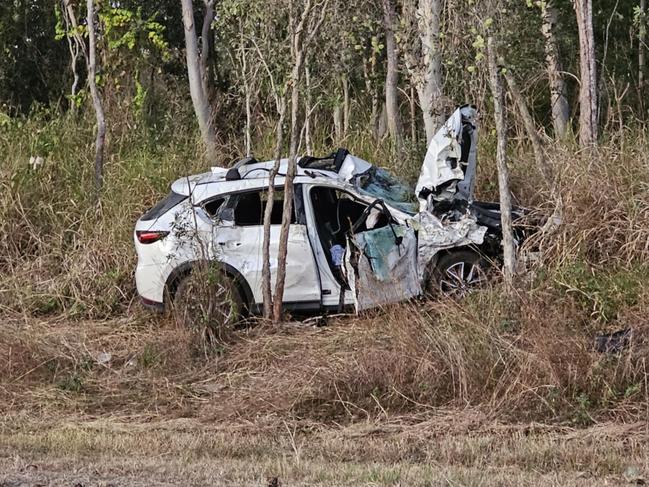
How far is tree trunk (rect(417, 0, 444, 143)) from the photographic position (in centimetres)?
1321

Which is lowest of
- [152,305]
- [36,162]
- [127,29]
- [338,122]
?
[152,305]

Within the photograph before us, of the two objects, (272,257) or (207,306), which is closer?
(207,306)

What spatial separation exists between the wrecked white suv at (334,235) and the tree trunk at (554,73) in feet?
10.1

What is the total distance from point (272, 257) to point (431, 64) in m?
3.76

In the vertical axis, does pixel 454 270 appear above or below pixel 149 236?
below

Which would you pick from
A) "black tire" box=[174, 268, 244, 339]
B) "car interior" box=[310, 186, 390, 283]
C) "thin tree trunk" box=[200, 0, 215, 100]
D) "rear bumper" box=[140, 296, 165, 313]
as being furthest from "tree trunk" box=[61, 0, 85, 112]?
"black tire" box=[174, 268, 244, 339]

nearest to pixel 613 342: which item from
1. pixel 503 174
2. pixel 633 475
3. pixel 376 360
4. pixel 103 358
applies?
pixel 503 174

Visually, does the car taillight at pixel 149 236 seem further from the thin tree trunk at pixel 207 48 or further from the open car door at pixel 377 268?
the thin tree trunk at pixel 207 48

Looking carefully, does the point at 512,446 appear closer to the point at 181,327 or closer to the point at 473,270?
the point at 473,270

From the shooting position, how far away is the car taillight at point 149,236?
11.2 metres

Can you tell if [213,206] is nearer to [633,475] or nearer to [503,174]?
[503,174]

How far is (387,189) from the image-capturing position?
38.9 feet

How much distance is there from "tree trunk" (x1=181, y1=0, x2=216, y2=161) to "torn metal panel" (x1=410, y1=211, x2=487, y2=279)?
5.27 meters

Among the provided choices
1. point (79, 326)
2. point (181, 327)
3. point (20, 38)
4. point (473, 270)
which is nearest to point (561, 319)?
point (473, 270)
